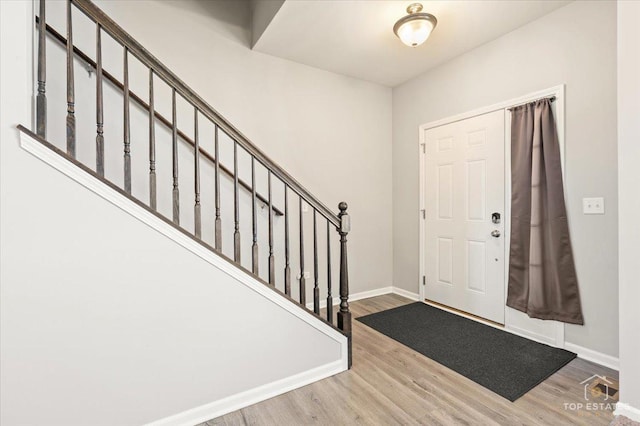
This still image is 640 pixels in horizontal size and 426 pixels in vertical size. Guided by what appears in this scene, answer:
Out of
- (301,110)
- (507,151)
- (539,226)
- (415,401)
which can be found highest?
(301,110)

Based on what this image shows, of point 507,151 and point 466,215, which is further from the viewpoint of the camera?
point 466,215

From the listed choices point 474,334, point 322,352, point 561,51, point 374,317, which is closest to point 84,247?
point 322,352

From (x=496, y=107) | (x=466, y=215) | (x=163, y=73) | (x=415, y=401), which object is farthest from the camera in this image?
(x=466, y=215)

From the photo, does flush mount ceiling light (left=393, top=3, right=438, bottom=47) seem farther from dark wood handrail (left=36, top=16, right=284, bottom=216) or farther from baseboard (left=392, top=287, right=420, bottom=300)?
baseboard (left=392, top=287, right=420, bottom=300)

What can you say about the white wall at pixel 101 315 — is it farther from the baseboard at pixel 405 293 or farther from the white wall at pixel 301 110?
the baseboard at pixel 405 293

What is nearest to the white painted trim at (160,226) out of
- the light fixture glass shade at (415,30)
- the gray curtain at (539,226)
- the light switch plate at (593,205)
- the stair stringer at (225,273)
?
the stair stringer at (225,273)

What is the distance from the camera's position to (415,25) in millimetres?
2391

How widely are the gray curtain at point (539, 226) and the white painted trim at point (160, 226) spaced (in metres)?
1.74

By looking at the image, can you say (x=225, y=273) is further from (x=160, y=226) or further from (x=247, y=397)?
(x=247, y=397)

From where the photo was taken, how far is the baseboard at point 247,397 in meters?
1.60

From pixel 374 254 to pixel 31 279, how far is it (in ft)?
10.5

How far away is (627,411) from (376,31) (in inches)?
121

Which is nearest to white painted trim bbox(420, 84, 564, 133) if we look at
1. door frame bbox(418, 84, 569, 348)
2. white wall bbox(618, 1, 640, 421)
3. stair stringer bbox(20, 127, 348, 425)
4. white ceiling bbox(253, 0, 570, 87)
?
door frame bbox(418, 84, 569, 348)

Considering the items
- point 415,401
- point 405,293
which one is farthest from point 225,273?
point 405,293
